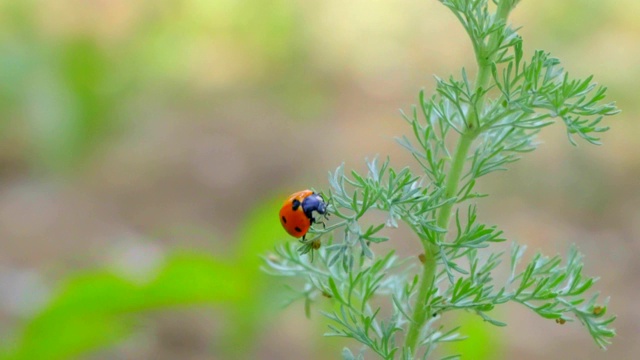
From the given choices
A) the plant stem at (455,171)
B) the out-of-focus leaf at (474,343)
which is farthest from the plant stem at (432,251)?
the out-of-focus leaf at (474,343)

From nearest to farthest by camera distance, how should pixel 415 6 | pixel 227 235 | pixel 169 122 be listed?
pixel 227 235 < pixel 169 122 < pixel 415 6

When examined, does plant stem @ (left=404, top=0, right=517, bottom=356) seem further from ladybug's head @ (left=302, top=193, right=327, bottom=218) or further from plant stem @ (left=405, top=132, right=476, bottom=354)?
ladybug's head @ (left=302, top=193, right=327, bottom=218)

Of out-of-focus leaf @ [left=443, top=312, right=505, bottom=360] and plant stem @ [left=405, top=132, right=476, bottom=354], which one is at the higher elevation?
out-of-focus leaf @ [left=443, top=312, right=505, bottom=360]

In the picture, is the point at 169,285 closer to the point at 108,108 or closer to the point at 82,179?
the point at 82,179

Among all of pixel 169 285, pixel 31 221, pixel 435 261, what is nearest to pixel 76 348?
pixel 169 285

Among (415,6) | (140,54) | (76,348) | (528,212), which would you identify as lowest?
(76,348)

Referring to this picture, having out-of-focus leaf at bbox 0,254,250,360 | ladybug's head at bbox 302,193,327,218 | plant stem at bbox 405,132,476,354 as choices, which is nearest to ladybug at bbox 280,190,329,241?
ladybug's head at bbox 302,193,327,218

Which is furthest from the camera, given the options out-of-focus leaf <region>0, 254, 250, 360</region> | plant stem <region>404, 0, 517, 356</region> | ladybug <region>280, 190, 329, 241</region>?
out-of-focus leaf <region>0, 254, 250, 360</region>

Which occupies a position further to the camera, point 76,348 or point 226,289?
point 226,289
